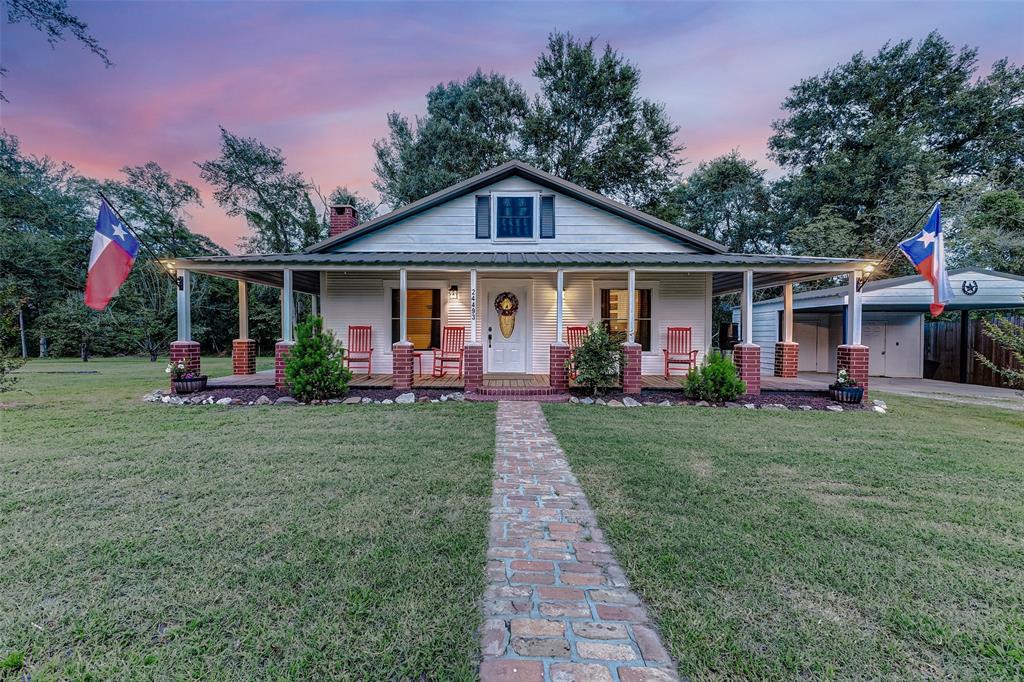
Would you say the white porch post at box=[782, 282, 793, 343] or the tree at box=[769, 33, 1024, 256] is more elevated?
the tree at box=[769, 33, 1024, 256]

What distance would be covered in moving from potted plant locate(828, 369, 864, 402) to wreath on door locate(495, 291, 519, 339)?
21.2ft

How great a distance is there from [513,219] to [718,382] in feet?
18.7

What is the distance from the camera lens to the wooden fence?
10.7 metres

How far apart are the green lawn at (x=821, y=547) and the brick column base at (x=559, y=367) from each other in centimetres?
264

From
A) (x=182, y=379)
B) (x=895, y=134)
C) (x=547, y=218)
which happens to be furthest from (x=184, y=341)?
(x=895, y=134)

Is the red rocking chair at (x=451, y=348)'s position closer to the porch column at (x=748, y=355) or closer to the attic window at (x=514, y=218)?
the attic window at (x=514, y=218)

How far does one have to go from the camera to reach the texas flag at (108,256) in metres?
6.70

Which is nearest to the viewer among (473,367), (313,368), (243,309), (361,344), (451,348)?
(313,368)

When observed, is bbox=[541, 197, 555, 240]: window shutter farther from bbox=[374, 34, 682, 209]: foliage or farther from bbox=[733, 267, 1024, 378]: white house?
bbox=[374, 34, 682, 209]: foliage

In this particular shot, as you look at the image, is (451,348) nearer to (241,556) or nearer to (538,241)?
(538,241)

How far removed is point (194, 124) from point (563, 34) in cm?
1669

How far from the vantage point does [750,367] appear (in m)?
7.83

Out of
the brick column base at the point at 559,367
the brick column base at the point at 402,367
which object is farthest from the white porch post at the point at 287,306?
the brick column base at the point at 559,367

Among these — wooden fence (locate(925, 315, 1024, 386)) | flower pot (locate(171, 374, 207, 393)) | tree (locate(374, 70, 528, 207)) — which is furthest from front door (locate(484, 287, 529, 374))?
wooden fence (locate(925, 315, 1024, 386))
